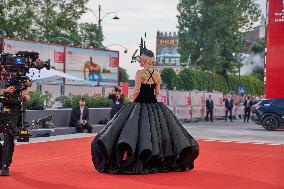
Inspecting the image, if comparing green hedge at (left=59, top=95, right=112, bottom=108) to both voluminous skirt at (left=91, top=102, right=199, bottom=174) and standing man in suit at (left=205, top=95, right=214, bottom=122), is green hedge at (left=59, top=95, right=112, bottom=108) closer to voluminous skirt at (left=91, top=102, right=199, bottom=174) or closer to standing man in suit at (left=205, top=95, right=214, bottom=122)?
voluminous skirt at (left=91, top=102, right=199, bottom=174)

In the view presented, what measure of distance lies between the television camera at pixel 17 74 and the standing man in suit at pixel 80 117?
1123 centimetres

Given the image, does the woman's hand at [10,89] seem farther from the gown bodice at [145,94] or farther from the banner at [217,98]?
the banner at [217,98]

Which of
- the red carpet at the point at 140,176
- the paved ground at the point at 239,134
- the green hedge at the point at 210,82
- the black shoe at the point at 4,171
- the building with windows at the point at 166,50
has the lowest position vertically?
the paved ground at the point at 239,134

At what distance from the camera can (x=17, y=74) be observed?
9117 mm

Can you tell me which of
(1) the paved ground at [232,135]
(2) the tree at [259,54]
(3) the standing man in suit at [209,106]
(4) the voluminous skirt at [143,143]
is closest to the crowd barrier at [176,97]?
(3) the standing man in suit at [209,106]

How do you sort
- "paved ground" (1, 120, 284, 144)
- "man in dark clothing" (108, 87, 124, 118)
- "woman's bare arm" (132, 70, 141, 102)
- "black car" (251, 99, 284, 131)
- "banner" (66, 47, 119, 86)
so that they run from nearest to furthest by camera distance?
1. "woman's bare arm" (132, 70, 141, 102)
2. "paved ground" (1, 120, 284, 144)
3. "man in dark clothing" (108, 87, 124, 118)
4. "black car" (251, 99, 284, 131)
5. "banner" (66, 47, 119, 86)

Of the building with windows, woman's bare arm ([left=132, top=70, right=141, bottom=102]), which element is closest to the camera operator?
woman's bare arm ([left=132, top=70, right=141, bottom=102])

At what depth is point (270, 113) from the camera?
28.0m

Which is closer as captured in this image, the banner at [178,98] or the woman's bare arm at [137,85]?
the woman's bare arm at [137,85]

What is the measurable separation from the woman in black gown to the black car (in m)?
17.9

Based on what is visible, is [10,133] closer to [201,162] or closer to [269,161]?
[201,162]

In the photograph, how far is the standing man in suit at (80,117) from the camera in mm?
20562

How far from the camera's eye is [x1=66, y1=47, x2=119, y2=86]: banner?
3900cm

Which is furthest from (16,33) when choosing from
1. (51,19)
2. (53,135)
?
(53,135)
